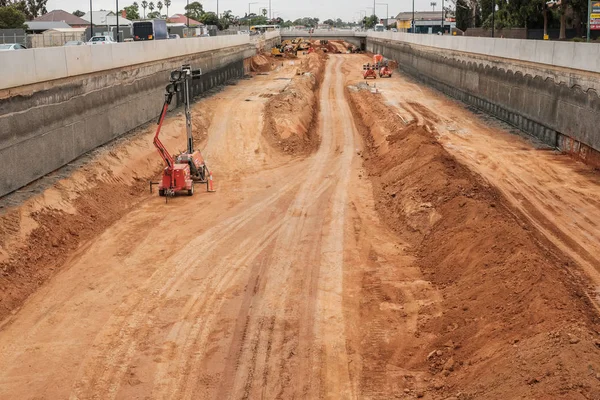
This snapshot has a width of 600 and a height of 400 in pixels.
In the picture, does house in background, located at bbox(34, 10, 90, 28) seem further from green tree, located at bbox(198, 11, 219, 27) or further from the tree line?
the tree line

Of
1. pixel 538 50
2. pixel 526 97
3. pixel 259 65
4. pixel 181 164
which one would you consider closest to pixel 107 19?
pixel 259 65

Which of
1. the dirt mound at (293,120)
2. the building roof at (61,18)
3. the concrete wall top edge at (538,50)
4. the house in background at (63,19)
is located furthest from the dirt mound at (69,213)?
the building roof at (61,18)

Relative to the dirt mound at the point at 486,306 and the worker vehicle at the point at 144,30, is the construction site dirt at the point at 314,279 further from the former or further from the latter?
the worker vehicle at the point at 144,30

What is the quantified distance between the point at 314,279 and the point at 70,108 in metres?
11.6

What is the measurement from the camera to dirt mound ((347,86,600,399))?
918cm

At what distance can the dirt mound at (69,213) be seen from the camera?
15477 mm

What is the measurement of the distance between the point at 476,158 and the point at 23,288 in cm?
1638

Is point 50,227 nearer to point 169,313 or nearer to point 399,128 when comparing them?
point 169,313

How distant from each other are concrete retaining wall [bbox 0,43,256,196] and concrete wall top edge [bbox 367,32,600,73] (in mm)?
17647

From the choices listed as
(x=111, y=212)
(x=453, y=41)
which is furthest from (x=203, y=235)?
(x=453, y=41)

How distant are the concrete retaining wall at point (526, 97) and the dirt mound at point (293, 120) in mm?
9543

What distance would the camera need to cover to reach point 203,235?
1869 cm

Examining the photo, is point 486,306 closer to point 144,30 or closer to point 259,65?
point 144,30

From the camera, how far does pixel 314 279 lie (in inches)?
606
